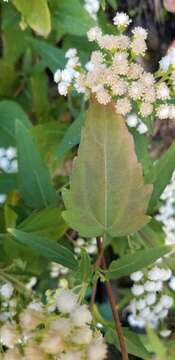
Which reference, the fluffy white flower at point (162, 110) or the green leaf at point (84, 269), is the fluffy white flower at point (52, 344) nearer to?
the green leaf at point (84, 269)

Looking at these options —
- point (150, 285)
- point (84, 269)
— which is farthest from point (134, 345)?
point (84, 269)

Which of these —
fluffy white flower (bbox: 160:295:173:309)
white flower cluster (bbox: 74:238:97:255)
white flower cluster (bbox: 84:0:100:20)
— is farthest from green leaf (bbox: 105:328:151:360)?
white flower cluster (bbox: 84:0:100:20)

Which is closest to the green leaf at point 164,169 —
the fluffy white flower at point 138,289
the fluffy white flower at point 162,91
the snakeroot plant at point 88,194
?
the snakeroot plant at point 88,194

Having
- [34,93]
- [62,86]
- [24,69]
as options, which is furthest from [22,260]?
[24,69]

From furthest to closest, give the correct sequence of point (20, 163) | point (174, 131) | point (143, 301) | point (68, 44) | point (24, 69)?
1. point (174, 131)
2. point (24, 69)
3. point (68, 44)
4. point (143, 301)
5. point (20, 163)

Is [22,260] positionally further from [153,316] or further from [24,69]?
[24,69]

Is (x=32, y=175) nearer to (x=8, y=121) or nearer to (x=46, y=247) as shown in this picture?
(x=46, y=247)
